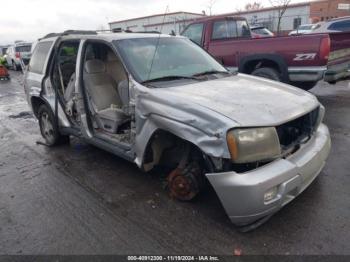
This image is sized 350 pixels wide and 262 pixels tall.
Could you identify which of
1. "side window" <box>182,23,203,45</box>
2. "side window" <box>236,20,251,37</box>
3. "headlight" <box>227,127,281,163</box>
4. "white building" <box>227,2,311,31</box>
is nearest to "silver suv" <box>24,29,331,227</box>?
"headlight" <box>227,127,281,163</box>

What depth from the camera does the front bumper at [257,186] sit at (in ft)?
8.07

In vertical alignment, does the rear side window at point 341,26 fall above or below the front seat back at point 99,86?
above

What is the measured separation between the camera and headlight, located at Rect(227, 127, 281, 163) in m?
2.48

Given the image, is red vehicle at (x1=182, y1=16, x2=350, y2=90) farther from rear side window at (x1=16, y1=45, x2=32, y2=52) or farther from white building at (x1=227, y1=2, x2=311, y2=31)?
white building at (x1=227, y1=2, x2=311, y2=31)

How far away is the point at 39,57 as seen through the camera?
5250 mm

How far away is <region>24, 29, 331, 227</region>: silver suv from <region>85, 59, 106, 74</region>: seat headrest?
0.6 inches

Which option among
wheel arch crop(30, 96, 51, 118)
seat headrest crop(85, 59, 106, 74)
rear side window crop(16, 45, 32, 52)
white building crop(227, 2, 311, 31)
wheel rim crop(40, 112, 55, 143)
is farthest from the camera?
white building crop(227, 2, 311, 31)

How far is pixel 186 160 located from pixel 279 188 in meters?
1.00

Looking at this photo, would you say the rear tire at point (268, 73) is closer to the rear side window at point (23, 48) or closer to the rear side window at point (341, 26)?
the rear side window at point (341, 26)

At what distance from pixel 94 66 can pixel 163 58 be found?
1.19 metres

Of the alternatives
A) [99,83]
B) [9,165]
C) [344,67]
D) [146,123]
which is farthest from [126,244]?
[344,67]

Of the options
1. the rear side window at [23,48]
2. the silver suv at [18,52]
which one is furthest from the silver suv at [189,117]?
the rear side window at [23,48]

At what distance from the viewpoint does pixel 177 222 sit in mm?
2980

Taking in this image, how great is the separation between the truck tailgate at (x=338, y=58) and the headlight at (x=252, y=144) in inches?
182
